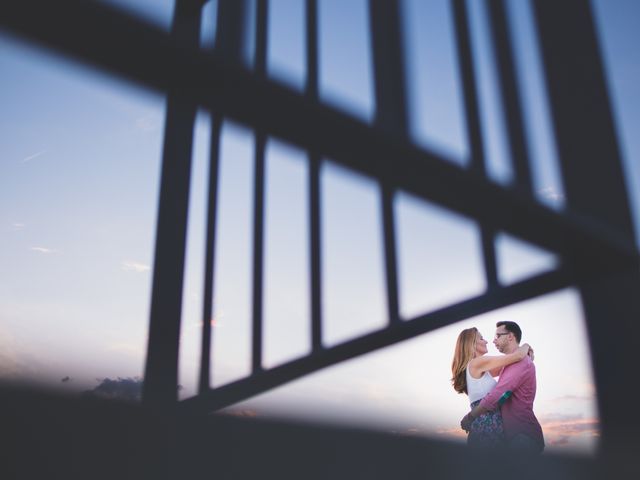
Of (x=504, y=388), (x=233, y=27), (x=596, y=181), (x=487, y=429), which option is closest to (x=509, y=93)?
(x=596, y=181)

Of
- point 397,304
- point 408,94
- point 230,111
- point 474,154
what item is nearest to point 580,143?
point 474,154

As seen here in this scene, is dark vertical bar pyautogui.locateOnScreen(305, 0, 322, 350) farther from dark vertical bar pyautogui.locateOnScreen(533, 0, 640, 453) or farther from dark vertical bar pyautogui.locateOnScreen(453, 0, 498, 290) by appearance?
dark vertical bar pyautogui.locateOnScreen(533, 0, 640, 453)

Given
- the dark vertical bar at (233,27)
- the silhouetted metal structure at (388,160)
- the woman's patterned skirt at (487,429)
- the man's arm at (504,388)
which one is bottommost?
the woman's patterned skirt at (487,429)

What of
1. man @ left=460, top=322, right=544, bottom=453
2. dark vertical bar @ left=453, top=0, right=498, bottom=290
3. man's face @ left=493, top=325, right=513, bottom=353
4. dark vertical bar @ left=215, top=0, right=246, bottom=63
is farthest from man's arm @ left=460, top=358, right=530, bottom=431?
dark vertical bar @ left=215, top=0, right=246, bottom=63

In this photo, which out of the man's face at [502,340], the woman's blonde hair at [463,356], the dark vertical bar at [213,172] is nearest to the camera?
the dark vertical bar at [213,172]

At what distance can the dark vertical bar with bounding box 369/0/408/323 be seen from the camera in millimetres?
953

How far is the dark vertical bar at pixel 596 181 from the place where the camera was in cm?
94

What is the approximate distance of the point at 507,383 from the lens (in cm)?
197

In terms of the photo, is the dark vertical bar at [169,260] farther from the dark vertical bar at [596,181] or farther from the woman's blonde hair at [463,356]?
the woman's blonde hair at [463,356]

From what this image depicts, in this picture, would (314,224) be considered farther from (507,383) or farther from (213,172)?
(507,383)

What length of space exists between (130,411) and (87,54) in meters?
0.28

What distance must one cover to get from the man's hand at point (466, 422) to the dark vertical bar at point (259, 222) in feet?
3.43

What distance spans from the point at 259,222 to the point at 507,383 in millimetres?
1134

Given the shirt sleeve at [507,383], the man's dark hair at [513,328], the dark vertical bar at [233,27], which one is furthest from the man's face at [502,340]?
the dark vertical bar at [233,27]
